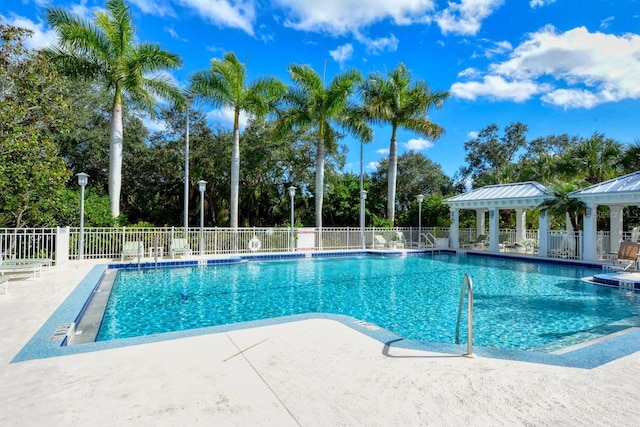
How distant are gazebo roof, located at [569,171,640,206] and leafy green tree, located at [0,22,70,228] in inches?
765

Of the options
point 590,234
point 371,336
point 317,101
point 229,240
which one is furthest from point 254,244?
point 590,234

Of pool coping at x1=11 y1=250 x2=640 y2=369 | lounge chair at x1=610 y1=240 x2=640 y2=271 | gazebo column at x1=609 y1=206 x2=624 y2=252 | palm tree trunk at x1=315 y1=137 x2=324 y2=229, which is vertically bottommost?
pool coping at x1=11 y1=250 x2=640 y2=369

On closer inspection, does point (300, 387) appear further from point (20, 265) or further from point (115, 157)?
point (115, 157)

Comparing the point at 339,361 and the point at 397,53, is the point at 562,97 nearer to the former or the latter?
the point at 397,53

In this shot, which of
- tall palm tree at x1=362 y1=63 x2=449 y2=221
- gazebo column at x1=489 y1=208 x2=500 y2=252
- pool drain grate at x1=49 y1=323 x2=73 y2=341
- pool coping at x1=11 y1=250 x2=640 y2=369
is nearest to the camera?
pool coping at x1=11 y1=250 x2=640 y2=369

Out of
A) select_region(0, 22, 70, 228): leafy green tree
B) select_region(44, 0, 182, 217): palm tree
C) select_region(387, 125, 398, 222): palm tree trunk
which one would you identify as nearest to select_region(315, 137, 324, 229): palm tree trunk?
select_region(387, 125, 398, 222): palm tree trunk

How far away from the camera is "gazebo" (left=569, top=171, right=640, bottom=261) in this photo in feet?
43.6

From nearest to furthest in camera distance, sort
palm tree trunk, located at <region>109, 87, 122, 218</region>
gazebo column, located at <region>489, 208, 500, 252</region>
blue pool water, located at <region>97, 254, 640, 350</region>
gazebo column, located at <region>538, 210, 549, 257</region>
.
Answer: blue pool water, located at <region>97, 254, 640, 350</region>
palm tree trunk, located at <region>109, 87, 122, 218</region>
gazebo column, located at <region>538, 210, 549, 257</region>
gazebo column, located at <region>489, 208, 500, 252</region>

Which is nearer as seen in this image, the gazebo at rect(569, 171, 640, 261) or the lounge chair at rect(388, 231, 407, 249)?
the gazebo at rect(569, 171, 640, 261)

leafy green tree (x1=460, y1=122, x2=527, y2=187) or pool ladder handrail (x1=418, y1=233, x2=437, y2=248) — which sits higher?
leafy green tree (x1=460, y1=122, x2=527, y2=187)

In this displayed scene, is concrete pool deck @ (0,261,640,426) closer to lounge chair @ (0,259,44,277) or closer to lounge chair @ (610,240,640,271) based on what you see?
lounge chair @ (0,259,44,277)

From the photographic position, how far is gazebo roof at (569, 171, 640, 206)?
13.1 m

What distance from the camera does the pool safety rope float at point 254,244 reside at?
1688 centimetres

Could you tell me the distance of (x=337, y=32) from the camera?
19578 mm
